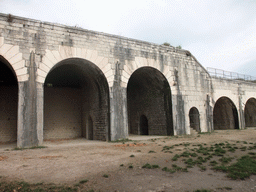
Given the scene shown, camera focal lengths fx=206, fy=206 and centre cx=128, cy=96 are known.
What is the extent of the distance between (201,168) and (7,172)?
4529 mm

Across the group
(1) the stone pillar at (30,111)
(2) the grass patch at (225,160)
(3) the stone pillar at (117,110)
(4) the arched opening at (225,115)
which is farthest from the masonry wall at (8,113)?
(4) the arched opening at (225,115)

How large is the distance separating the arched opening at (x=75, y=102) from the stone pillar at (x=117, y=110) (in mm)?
448

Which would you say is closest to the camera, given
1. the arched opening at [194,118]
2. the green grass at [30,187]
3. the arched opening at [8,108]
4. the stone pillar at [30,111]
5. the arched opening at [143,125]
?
the green grass at [30,187]

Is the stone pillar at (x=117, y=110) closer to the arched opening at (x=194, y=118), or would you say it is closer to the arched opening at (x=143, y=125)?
the arched opening at (x=143, y=125)

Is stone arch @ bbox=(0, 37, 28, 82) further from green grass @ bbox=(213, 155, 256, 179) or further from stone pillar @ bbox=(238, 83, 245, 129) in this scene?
stone pillar @ bbox=(238, 83, 245, 129)

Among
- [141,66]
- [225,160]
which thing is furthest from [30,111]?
[225,160]

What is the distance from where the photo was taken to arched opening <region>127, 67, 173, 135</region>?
13406 mm

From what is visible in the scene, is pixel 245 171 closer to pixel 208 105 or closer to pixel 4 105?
pixel 208 105

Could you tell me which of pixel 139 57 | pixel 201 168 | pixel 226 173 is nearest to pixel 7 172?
pixel 201 168

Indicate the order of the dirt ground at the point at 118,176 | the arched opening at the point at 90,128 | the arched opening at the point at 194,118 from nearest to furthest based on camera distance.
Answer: the dirt ground at the point at 118,176
the arched opening at the point at 90,128
the arched opening at the point at 194,118

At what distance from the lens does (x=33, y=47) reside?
9.23m

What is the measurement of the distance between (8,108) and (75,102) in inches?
170

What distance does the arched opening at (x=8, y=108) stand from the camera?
42.0 feet

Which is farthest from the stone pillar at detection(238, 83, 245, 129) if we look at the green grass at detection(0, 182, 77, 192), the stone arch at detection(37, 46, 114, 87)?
the green grass at detection(0, 182, 77, 192)
